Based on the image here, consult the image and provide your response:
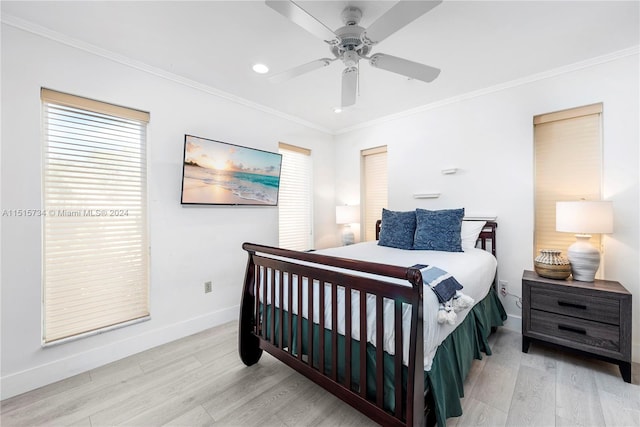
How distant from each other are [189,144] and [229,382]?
6.96 feet

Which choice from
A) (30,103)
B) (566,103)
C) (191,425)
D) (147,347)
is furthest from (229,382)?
(566,103)

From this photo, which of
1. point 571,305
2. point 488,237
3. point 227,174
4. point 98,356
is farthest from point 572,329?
point 98,356

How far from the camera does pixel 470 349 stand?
1902 millimetres

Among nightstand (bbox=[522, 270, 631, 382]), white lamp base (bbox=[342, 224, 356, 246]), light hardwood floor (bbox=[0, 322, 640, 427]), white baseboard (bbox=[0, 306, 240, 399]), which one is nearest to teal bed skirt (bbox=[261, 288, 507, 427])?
light hardwood floor (bbox=[0, 322, 640, 427])

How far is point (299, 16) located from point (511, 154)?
257 centimetres

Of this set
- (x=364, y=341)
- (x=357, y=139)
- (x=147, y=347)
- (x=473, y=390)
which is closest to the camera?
(x=364, y=341)

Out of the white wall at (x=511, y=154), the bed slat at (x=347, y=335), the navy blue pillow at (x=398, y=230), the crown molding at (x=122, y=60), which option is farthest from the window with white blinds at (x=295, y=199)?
the bed slat at (x=347, y=335)

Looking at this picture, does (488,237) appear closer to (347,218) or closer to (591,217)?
(591,217)

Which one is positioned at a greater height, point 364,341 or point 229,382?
point 364,341

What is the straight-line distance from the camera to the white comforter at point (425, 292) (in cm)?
132

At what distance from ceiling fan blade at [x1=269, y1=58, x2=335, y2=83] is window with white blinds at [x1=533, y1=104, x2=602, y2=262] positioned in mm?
2302

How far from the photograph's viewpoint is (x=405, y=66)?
1807 mm

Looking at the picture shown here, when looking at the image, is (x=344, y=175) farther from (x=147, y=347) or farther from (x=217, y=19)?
(x=147, y=347)

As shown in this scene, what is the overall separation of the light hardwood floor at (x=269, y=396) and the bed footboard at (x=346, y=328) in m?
0.23
